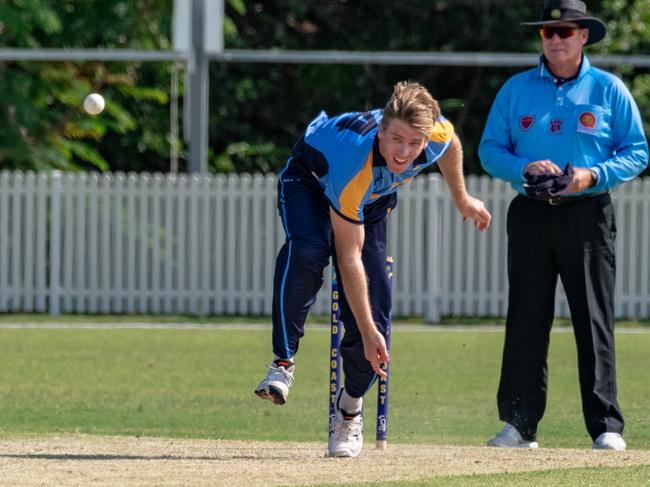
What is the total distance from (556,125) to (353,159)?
5.54 feet

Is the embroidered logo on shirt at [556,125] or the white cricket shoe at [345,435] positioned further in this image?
the embroidered logo on shirt at [556,125]

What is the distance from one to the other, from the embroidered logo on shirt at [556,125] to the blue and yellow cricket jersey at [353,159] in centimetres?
95

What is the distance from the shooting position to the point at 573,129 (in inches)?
311

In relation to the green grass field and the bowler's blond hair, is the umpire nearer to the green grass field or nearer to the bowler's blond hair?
the green grass field

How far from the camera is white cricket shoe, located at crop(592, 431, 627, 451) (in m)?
7.81

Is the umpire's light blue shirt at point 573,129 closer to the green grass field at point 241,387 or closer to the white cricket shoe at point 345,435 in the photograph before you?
the white cricket shoe at point 345,435

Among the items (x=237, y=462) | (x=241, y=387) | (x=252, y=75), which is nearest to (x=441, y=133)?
(x=237, y=462)

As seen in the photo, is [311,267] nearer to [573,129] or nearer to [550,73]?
[573,129]

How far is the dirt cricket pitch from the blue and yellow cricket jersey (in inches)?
46.7

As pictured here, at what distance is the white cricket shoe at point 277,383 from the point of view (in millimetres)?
6984

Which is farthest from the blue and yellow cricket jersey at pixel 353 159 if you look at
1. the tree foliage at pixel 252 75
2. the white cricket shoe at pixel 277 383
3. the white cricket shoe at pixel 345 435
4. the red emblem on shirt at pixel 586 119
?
the tree foliage at pixel 252 75

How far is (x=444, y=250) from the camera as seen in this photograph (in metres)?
17.5

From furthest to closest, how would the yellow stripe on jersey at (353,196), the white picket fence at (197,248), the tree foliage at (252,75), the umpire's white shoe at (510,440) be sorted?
the tree foliage at (252,75)
the white picket fence at (197,248)
the umpire's white shoe at (510,440)
the yellow stripe on jersey at (353,196)

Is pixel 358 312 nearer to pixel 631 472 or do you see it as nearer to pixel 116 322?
pixel 631 472
